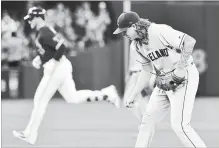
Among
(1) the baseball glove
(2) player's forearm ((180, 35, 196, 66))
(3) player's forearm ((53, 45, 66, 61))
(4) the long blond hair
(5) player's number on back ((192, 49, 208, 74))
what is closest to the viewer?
(2) player's forearm ((180, 35, 196, 66))

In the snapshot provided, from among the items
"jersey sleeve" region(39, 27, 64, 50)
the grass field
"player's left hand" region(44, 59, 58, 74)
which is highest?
"jersey sleeve" region(39, 27, 64, 50)

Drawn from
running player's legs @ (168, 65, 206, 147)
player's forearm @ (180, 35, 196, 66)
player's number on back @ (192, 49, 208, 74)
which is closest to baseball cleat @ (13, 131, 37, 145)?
running player's legs @ (168, 65, 206, 147)

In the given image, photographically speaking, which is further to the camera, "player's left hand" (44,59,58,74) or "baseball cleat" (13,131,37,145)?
"player's left hand" (44,59,58,74)

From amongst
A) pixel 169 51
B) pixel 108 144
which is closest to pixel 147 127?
pixel 169 51

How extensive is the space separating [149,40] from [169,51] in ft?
0.76

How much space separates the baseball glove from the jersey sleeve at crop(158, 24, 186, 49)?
0.96 ft

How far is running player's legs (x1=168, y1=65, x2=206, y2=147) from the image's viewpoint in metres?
6.55

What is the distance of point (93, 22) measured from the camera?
1675 cm

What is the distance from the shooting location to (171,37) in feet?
21.5

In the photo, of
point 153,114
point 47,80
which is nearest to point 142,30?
point 153,114

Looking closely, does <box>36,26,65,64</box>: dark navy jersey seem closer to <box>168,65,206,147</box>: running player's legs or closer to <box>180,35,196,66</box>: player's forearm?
<box>168,65,206,147</box>: running player's legs

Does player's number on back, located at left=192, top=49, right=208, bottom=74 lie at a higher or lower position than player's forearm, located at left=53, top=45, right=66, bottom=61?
lower

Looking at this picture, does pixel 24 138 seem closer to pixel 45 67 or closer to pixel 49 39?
pixel 45 67

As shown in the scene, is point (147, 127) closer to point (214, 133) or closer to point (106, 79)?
point (214, 133)
